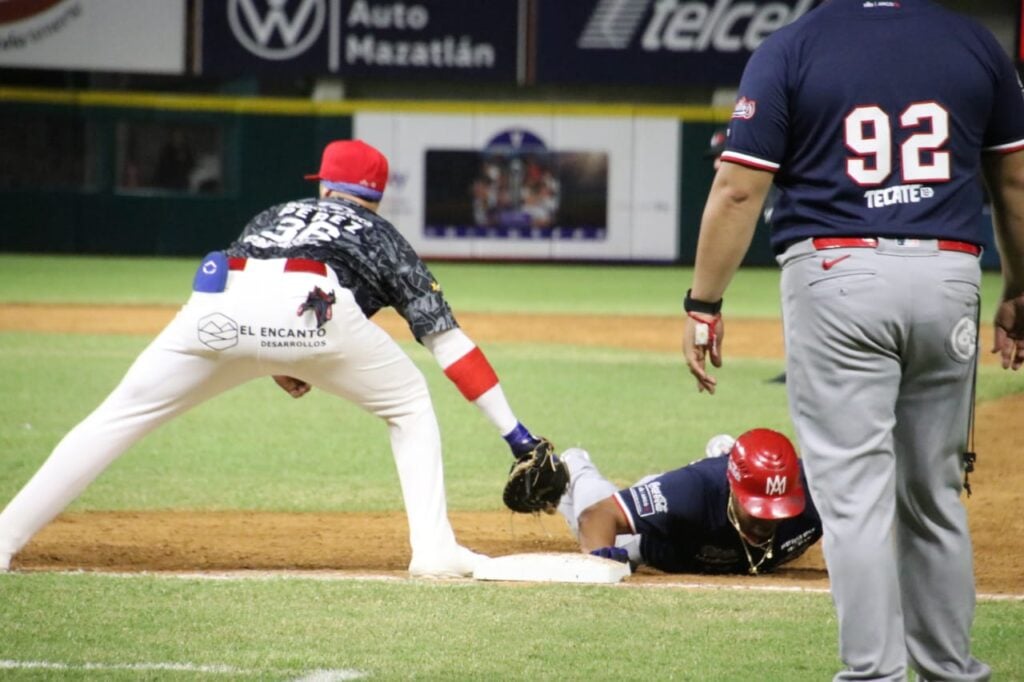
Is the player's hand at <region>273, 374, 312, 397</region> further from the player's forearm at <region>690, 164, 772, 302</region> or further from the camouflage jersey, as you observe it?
the player's forearm at <region>690, 164, 772, 302</region>

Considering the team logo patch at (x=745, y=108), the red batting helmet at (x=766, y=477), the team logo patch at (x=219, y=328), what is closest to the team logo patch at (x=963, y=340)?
the team logo patch at (x=745, y=108)

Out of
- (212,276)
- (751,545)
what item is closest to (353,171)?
A: (212,276)

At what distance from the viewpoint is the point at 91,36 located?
81.4 feet

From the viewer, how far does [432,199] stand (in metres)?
25.7

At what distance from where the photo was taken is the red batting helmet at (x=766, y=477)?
5355 millimetres

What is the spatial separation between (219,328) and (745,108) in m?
2.18

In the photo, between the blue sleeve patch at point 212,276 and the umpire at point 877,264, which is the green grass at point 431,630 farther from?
the blue sleeve patch at point 212,276

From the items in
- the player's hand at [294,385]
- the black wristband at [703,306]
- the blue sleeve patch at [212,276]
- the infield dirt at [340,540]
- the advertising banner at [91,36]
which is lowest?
the infield dirt at [340,540]

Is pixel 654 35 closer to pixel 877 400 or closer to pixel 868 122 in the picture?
pixel 868 122

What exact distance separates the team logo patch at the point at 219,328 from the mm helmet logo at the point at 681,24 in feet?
68.2

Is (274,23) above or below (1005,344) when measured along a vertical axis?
above

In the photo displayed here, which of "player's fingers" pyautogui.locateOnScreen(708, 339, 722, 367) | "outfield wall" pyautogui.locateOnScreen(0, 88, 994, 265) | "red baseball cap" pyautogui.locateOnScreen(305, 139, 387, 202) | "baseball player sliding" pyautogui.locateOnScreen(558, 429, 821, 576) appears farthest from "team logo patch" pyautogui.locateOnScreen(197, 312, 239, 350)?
"outfield wall" pyautogui.locateOnScreen(0, 88, 994, 265)

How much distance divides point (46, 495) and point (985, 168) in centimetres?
309

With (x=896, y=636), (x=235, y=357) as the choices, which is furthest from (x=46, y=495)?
(x=896, y=636)
